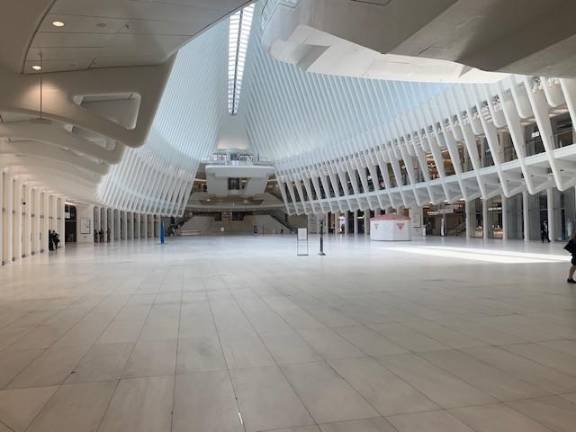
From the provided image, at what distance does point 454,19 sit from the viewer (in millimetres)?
5574

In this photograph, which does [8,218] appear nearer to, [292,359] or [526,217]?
[292,359]

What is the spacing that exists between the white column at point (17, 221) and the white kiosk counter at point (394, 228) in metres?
22.1

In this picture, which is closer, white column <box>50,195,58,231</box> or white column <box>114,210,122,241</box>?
white column <box>50,195,58,231</box>

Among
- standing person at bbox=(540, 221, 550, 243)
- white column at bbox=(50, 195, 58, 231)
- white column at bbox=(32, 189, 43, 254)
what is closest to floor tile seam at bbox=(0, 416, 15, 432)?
white column at bbox=(32, 189, 43, 254)

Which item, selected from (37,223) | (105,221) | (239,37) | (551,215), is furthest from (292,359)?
(239,37)

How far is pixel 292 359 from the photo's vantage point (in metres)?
4.82

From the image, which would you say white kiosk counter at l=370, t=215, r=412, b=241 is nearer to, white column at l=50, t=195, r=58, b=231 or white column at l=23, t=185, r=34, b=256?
white column at l=50, t=195, r=58, b=231

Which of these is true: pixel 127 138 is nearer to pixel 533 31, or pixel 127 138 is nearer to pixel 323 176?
pixel 533 31

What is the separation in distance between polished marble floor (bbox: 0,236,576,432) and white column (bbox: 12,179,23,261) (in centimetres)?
1054

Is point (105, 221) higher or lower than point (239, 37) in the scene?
lower

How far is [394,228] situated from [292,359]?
27.9 metres

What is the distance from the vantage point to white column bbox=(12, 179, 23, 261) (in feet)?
61.0

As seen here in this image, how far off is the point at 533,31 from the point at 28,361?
7063mm

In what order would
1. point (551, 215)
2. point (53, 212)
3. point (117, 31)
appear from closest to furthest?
point (117, 31)
point (53, 212)
point (551, 215)
